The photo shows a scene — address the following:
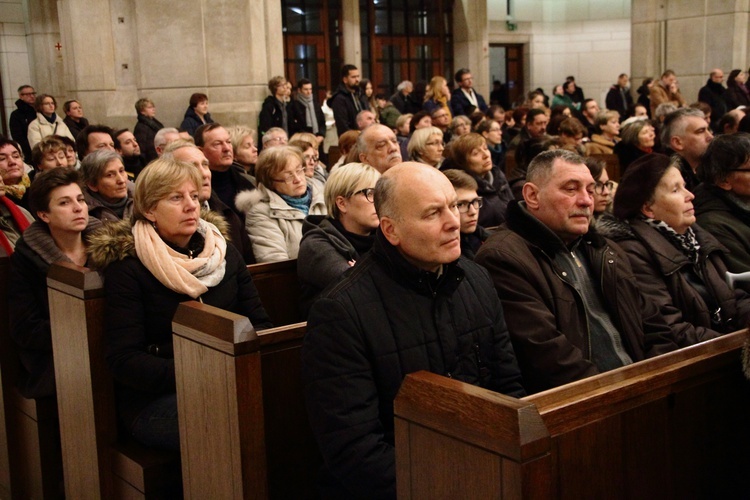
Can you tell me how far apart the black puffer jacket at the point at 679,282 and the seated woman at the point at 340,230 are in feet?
2.89

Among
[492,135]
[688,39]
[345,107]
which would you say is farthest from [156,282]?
[688,39]

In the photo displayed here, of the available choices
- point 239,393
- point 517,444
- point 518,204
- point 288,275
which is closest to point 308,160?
point 288,275

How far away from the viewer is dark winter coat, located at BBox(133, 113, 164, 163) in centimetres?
802

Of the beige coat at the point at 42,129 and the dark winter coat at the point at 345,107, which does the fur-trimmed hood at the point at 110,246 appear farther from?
the dark winter coat at the point at 345,107

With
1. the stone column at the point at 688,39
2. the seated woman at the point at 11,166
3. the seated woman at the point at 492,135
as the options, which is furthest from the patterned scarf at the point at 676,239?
the stone column at the point at 688,39

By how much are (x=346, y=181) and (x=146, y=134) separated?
5291 millimetres

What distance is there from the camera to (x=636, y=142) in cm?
671

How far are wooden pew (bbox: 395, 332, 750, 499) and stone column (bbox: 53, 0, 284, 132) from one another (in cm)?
717

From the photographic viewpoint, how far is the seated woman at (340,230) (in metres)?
3.19

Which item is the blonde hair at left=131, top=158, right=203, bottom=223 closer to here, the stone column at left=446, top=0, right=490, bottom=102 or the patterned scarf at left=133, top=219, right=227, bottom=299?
the patterned scarf at left=133, top=219, right=227, bottom=299

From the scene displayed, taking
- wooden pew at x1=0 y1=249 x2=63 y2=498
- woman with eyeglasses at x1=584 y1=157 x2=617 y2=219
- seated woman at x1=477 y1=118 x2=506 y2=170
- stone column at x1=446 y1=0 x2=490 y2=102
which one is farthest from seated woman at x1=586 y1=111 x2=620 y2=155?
stone column at x1=446 y1=0 x2=490 y2=102

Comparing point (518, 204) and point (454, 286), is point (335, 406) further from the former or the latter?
point (518, 204)

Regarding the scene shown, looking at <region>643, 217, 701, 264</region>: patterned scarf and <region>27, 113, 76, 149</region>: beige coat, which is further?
<region>27, 113, 76, 149</region>: beige coat

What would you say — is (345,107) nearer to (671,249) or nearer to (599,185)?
(599,185)
